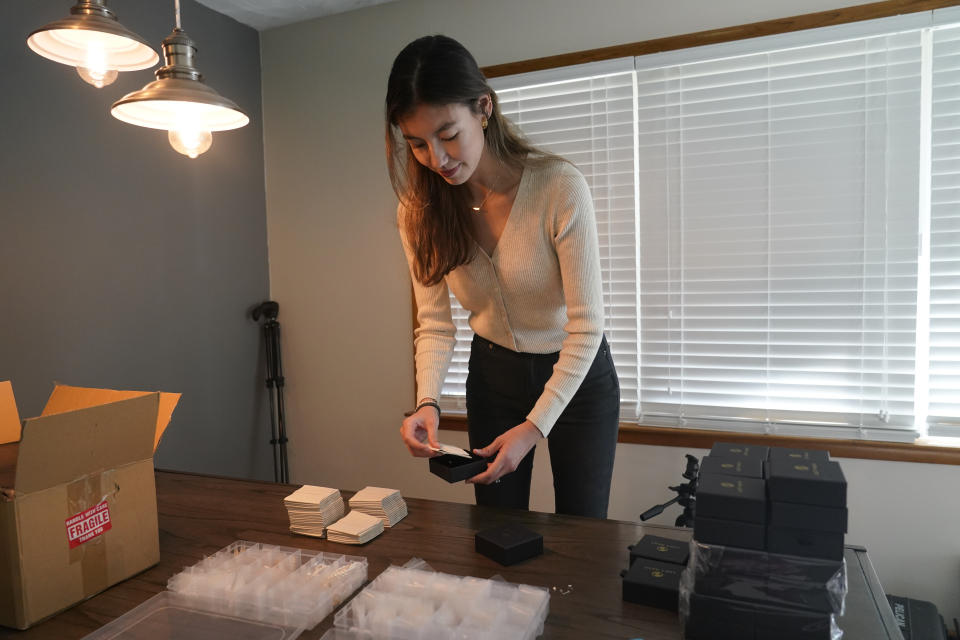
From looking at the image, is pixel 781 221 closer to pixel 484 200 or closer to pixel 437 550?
pixel 484 200

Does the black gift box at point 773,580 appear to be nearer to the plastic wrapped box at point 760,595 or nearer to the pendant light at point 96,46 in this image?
the plastic wrapped box at point 760,595

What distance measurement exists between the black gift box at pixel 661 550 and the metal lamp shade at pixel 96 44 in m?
1.43

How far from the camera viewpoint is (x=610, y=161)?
264 centimetres

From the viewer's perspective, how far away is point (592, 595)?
101cm

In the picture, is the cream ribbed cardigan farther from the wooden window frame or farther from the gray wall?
the gray wall

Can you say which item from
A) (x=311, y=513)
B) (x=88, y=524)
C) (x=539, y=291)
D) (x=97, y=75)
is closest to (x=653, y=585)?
(x=311, y=513)

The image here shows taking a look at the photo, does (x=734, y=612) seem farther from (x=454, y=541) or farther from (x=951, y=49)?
(x=951, y=49)

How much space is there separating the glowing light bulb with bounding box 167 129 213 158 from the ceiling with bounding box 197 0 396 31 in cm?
186

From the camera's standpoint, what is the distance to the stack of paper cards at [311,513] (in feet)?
4.19

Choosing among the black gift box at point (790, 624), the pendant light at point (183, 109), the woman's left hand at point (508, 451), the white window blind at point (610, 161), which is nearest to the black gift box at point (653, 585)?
the black gift box at point (790, 624)

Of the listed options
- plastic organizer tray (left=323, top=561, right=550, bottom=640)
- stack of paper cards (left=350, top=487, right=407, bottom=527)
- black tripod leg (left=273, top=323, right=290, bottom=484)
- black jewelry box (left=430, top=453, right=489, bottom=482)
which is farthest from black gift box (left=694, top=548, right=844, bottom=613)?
black tripod leg (left=273, top=323, right=290, bottom=484)

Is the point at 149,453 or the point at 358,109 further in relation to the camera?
the point at 358,109

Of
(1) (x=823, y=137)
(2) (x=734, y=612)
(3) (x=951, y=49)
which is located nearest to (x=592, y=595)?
(2) (x=734, y=612)

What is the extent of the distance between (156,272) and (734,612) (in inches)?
102
